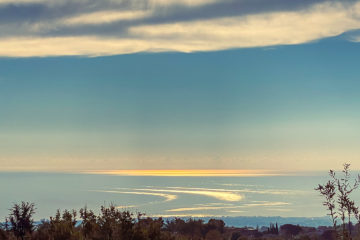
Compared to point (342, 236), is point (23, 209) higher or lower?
higher

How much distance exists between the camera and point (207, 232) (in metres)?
67.5

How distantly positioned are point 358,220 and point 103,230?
1376 cm

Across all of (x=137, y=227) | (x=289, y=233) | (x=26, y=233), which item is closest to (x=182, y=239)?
(x=137, y=227)

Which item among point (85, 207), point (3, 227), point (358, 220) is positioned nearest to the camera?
point (358, 220)


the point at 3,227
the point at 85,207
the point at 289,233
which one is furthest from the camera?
the point at 289,233

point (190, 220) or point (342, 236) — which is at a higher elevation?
point (190, 220)

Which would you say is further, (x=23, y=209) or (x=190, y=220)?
(x=190, y=220)

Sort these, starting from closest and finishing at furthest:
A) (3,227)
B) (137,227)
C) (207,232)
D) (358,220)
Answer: (358,220)
(137,227)
(3,227)
(207,232)

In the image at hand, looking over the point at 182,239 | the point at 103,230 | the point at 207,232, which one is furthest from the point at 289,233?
the point at 103,230

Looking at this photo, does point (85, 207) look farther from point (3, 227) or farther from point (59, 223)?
point (3, 227)

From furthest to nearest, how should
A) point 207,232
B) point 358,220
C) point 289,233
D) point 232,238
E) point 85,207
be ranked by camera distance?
point 289,233 → point 207,232 → point 232,238 → point 85,207 → point 358,220

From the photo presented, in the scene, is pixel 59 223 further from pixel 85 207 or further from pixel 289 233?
pixel 289 233

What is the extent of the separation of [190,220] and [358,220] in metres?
40.9

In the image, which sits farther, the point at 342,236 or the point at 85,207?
the point at 85,207
